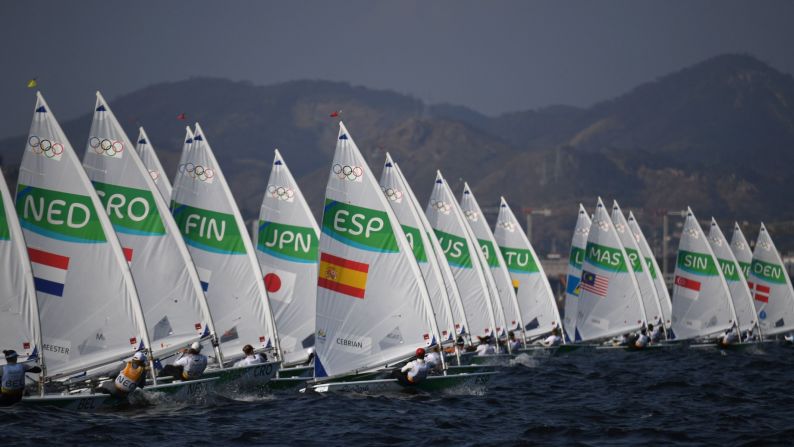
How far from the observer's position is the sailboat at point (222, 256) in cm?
3556

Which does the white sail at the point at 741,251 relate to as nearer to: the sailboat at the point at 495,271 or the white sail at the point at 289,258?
the sailboat at the point at 495,271

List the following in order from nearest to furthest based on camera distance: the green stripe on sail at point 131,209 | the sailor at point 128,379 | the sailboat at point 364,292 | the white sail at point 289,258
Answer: the sailor at point 128,379, the sailboat at point 364,292, the green stripe on sail at point 131,209, the white sail at point 289,258

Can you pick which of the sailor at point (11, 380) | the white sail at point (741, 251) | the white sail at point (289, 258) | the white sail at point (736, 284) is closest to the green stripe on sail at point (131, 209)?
the white sail at point (289, 258)

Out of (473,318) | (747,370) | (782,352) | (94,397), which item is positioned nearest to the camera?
(94,397)

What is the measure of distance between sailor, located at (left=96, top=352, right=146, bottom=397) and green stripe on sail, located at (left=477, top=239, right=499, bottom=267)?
1120 inches

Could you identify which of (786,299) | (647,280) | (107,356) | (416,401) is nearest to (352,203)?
(416,401)

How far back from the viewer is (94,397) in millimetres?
26500

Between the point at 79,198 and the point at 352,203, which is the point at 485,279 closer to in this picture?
the point at 352,203

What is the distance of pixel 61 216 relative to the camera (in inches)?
1095

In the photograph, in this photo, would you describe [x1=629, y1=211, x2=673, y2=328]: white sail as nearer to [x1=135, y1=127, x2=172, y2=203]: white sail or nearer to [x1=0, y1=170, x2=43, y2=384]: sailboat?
[x1=135, y1=127, x2=172, y2=203]: white sail

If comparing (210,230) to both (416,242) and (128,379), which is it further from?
(128,379)

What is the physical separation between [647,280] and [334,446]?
3926 cm

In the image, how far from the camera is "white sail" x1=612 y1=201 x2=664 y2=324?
6034 centimetres

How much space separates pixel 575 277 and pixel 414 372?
101 feet
